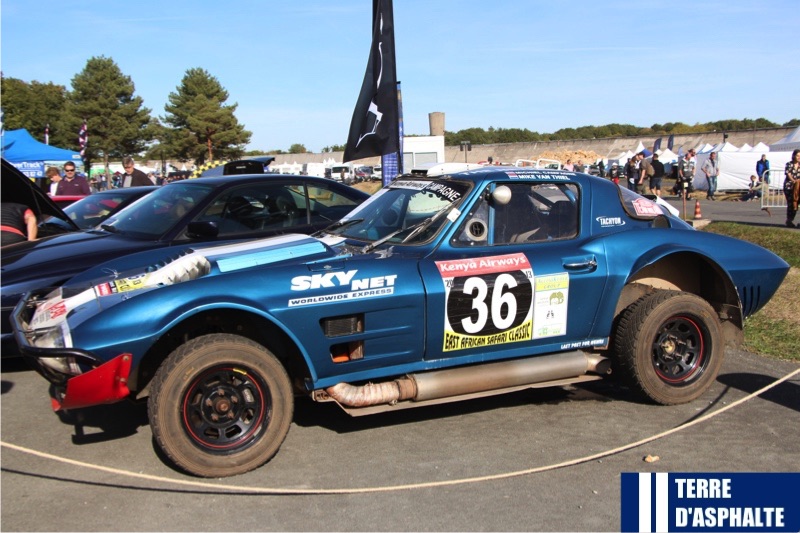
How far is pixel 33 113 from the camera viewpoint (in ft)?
215

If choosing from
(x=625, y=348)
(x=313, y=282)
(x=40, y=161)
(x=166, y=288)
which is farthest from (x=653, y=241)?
(x=40, y=161)

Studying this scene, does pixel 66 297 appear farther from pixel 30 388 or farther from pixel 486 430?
pixel 486 430

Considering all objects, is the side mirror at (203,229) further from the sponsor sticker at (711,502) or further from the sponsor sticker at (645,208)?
the sponsor sticker at (711,502)

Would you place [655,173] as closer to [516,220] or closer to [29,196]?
[516,220]

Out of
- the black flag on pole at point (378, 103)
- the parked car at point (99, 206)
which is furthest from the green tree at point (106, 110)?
the black flag on pole at point (378, 103)

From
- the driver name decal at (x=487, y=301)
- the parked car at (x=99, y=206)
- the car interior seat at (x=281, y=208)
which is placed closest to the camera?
the driver name decal at (x=487, y=301)

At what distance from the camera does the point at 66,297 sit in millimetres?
4203

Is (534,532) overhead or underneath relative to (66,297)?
underneath

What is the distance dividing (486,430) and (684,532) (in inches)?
56.7

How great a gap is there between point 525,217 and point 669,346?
141 centimetres

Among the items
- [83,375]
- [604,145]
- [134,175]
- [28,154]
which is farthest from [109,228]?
[604,145]

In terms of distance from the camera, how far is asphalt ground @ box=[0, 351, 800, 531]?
3.39 meters

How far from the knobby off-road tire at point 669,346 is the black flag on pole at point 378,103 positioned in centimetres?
383

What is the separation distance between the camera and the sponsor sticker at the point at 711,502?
3373mm
